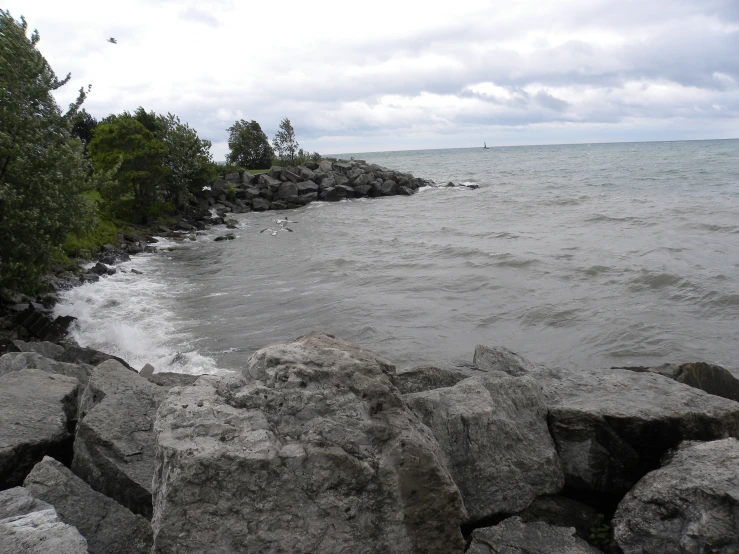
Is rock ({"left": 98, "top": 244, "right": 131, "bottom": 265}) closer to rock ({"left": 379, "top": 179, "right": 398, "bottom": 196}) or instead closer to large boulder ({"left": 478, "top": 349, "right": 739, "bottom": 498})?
large boulder ({"left": 478, "top": 349, "right": 739, "bottom": 498})

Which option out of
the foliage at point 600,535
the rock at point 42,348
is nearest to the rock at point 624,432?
the foliage at point 600,535

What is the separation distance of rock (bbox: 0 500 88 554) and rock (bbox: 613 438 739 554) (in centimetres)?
415

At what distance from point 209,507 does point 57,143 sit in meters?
17.4

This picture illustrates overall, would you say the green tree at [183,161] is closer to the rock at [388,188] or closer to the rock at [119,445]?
the rock at [388,188]

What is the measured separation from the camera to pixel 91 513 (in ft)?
15.5

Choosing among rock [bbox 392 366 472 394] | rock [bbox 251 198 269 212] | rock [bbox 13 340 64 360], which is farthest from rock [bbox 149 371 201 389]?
rock [bbox 251 198 269 212]

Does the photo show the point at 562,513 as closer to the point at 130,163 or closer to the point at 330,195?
the point at 130,163

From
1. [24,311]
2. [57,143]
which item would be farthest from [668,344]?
[57,143]

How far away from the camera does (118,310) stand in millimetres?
18172

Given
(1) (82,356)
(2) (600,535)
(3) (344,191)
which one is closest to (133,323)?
(1) (82,356)

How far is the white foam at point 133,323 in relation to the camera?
13.5 meters

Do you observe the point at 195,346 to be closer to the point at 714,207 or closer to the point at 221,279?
the point at 221,279

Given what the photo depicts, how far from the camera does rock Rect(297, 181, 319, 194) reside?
57.1m

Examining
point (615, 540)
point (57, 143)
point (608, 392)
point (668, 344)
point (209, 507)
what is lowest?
point (668, 344)
